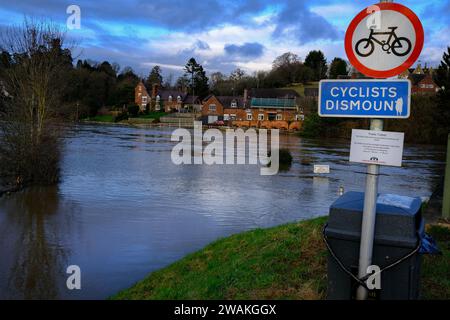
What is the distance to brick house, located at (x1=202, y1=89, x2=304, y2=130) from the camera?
8662cm

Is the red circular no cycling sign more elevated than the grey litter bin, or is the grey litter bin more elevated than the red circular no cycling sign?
the red circular no cycling sign

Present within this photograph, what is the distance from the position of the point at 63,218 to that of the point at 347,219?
436 inches

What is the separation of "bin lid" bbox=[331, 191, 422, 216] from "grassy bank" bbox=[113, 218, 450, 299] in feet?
3.60

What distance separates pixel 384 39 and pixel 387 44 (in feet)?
0.17

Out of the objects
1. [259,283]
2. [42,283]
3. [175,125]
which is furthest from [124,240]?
[175,125]

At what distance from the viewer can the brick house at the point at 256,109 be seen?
8662 centimetres

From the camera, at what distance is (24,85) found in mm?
20172

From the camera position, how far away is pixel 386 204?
14.0 ft

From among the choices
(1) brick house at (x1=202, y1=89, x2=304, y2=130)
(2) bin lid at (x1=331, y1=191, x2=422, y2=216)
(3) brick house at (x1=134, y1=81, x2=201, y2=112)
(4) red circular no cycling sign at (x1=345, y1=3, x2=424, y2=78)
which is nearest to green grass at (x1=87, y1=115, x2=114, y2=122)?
(3) brick house at (x1=134, y1=81, x2=201, y2=112)

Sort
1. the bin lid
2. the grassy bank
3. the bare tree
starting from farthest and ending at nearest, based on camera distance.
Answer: the bare tree
the grassy bank
the bin lid

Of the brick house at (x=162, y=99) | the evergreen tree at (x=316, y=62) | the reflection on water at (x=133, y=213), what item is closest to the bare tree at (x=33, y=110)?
the reflection on water at (x=133, y=213)

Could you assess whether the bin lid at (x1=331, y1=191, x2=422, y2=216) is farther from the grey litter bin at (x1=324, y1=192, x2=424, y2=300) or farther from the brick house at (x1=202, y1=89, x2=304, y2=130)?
the brick house at (x1=202, y1=89, x2=304, y2=130)

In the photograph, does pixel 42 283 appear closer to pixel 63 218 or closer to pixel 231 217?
pixel 63 218

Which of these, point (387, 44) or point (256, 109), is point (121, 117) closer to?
point (256, 109)
